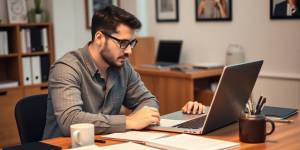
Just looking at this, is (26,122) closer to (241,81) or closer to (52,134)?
(52,134)

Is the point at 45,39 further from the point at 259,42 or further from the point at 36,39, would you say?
the point at 259,42

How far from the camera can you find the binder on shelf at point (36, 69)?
445 centimetres

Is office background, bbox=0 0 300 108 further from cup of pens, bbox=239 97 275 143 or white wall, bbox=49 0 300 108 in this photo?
cup of pens, bbox=239 97 275 143

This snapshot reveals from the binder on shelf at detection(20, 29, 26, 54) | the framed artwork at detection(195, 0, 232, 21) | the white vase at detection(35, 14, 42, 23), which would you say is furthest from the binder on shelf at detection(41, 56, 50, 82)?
the framed artwork at detection(195, 0, 232, 21)

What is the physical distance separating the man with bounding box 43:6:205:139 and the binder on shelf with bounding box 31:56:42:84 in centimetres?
238

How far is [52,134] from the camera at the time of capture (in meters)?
2.02

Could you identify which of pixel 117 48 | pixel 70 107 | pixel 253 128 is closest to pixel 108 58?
pixel 117 48

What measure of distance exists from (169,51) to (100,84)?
2.47 meters

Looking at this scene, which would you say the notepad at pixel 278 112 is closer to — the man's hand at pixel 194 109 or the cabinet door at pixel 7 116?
the man's hand at pixel 194 109

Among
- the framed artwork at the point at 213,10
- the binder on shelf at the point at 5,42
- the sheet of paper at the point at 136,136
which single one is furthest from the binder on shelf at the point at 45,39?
the sheet of paper at the point at 136,136

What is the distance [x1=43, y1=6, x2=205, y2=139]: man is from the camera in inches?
72.6

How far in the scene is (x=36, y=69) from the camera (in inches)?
176

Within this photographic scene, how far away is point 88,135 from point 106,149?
0.30 ft

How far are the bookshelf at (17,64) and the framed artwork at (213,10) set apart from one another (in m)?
1.52
